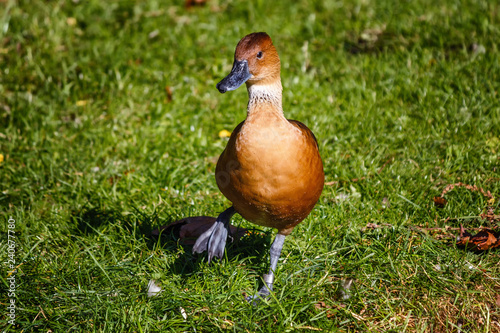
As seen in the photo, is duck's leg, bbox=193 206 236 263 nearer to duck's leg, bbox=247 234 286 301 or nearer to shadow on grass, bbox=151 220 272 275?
shadow on grass, bbox=151 220 272 275

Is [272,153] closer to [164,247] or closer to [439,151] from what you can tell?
[164,247]

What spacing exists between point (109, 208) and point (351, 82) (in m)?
2.65

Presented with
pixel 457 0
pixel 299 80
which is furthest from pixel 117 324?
pixel 457 0

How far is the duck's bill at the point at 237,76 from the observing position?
251 centimetres

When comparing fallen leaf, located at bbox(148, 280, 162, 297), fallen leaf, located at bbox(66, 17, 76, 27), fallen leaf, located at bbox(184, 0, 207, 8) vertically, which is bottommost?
fallen leaf, located at bbox(148, 280, 162, 297)

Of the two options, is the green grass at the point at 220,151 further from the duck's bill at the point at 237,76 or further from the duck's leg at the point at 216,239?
the duck's bill at the point at 237,76

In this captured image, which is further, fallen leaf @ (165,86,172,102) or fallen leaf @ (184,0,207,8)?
fallen leaf @ (184,0,207,8)

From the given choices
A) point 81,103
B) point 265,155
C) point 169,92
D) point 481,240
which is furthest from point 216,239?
point 81,103

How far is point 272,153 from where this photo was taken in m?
2.48

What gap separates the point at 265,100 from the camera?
2619 millimetres

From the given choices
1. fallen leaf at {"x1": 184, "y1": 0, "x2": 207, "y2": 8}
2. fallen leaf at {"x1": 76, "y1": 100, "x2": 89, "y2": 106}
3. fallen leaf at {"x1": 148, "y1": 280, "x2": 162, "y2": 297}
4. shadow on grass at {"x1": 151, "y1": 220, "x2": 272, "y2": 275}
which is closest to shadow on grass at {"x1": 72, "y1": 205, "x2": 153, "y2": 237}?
shadow on grass at {"x1": 151, "y1": 220, "x2": 272, "y2": 275}

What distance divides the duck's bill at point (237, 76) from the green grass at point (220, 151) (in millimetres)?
1167

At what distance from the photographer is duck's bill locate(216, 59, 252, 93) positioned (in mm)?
2510

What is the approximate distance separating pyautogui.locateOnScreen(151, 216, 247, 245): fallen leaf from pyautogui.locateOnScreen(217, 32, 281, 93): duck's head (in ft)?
3.79
